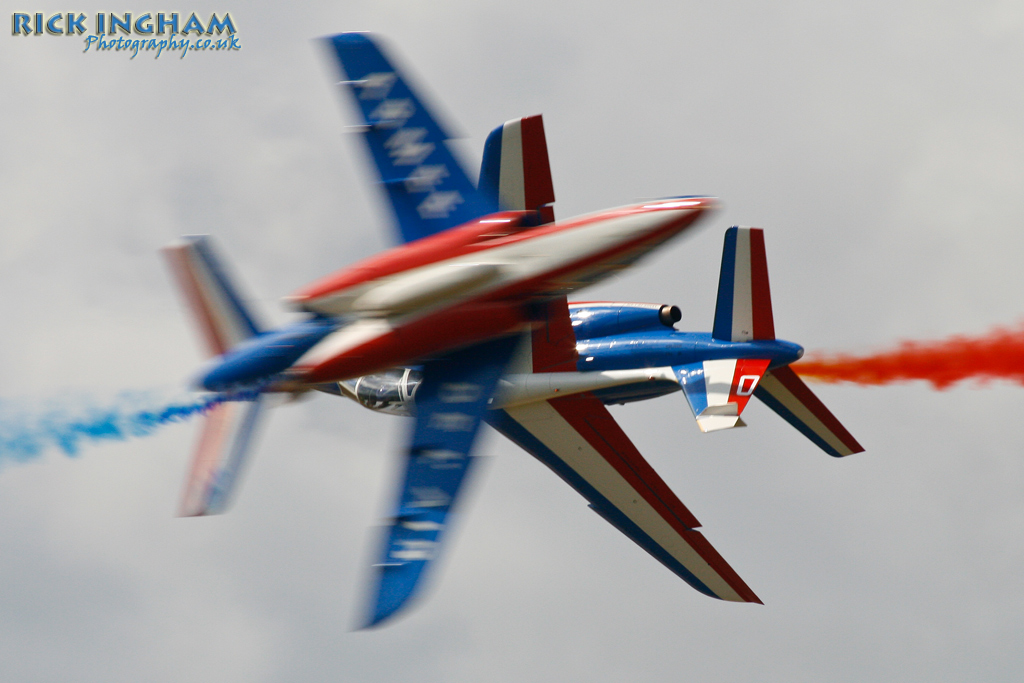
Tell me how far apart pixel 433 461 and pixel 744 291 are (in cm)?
954

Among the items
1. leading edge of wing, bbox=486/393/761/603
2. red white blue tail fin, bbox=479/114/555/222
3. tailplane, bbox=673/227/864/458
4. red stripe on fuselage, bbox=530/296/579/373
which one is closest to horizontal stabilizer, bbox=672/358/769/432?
tailplane, bbox=673/227/864/458

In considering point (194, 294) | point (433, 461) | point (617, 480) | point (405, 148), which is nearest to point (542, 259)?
point (433, 461)

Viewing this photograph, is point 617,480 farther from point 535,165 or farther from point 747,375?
point 535,165

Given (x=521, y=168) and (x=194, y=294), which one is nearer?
(x=521, y=168)

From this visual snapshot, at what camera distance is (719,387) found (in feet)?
112

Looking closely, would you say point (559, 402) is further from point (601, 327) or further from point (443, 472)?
point (443, 472)

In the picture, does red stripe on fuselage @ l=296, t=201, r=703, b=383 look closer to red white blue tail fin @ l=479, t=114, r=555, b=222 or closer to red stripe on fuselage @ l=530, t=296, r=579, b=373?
red white blue tail fin @ l=479, t=114, r=555, b=222

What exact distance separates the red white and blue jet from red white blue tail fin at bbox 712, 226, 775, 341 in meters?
0.05

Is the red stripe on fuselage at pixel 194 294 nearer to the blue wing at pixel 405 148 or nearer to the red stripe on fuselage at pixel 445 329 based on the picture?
the red stripe on fuselage at pixel 445 329

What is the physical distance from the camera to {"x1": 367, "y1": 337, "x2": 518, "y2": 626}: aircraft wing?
29.2 m

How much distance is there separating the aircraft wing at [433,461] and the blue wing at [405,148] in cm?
329

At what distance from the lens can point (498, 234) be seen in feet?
100

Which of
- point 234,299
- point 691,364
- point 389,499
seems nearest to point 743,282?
point 691,364

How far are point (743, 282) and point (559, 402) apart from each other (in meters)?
5.69
